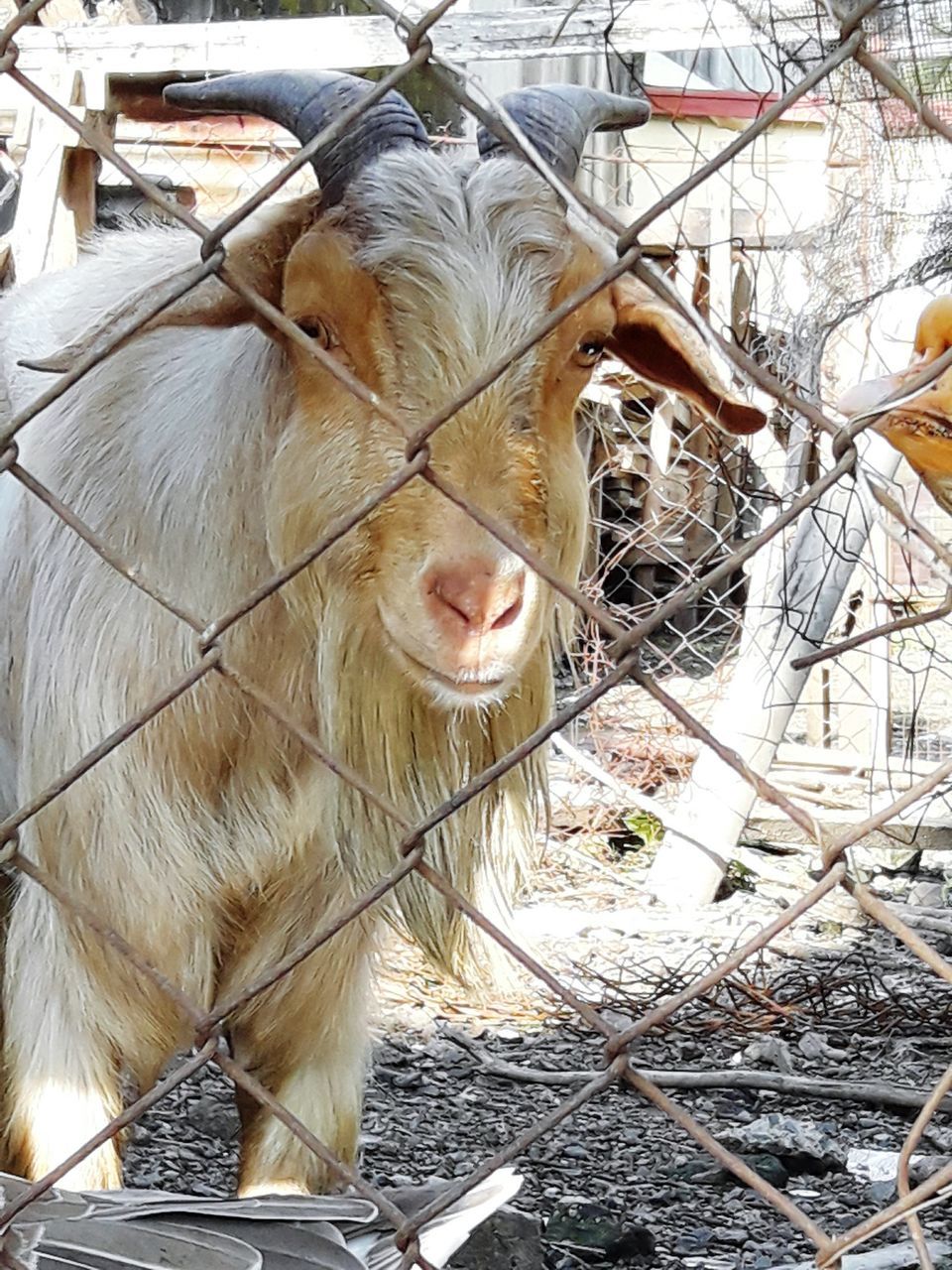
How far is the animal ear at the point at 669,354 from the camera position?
278cm

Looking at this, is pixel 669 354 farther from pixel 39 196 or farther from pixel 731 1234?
pixel 39 196

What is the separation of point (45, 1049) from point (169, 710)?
72 centimetres

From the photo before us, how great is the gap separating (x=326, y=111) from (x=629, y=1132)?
2579mm

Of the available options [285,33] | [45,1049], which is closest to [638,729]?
[285,33]

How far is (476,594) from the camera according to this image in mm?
2240

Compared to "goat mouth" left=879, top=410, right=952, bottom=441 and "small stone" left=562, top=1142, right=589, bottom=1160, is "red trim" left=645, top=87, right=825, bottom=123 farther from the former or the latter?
"goat mouth" left=879, top=410, right=952, bottom=441

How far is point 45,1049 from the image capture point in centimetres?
303

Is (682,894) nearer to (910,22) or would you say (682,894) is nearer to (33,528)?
(33,528)

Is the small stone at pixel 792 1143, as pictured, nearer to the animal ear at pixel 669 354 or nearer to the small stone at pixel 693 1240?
the small stone at pixel 693 1240

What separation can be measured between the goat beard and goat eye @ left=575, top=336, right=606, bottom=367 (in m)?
0.49

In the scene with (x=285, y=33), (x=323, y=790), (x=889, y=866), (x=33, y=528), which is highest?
(x=285, y=33)

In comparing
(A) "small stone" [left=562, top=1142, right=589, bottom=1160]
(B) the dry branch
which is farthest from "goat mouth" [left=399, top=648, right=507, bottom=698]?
(A) "small stone" [left=562, top=1142, right=589, bottom=1160]

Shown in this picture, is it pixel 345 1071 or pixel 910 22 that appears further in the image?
pixel 345 1071

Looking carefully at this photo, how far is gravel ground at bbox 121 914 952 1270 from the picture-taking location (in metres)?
3.39
